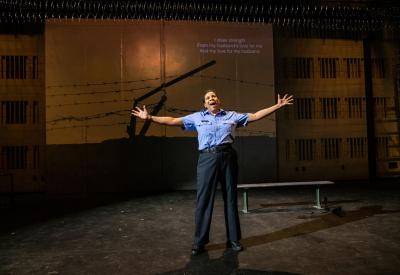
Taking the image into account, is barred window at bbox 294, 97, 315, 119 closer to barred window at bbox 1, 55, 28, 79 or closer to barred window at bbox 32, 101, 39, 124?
barred window at bbox 32, 101, 39, 124

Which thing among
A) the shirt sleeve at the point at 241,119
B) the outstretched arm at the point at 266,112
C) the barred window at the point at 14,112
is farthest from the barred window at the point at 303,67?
the barred window at the point at 14,112

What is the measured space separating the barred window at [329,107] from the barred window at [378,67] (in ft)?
4.20

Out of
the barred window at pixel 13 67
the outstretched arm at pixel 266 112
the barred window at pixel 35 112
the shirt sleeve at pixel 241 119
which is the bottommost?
the shirt sleeve at pixel 241 119

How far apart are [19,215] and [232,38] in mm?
5485

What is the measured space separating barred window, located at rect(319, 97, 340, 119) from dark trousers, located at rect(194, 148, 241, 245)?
5.81 metres

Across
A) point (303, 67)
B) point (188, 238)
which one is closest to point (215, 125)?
point (188, 238)

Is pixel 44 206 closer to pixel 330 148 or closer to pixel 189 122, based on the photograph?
pixel 189 122

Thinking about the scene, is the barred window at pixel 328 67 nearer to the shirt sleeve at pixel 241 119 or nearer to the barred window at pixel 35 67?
the shirt sleeve at pixel 241 119

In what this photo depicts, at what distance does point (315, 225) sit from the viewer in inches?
172

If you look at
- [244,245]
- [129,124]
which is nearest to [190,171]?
[129,124]

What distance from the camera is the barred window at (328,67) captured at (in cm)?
859

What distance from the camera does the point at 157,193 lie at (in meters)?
7.29

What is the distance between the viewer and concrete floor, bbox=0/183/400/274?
9.95ft

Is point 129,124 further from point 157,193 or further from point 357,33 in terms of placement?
point 357,33
